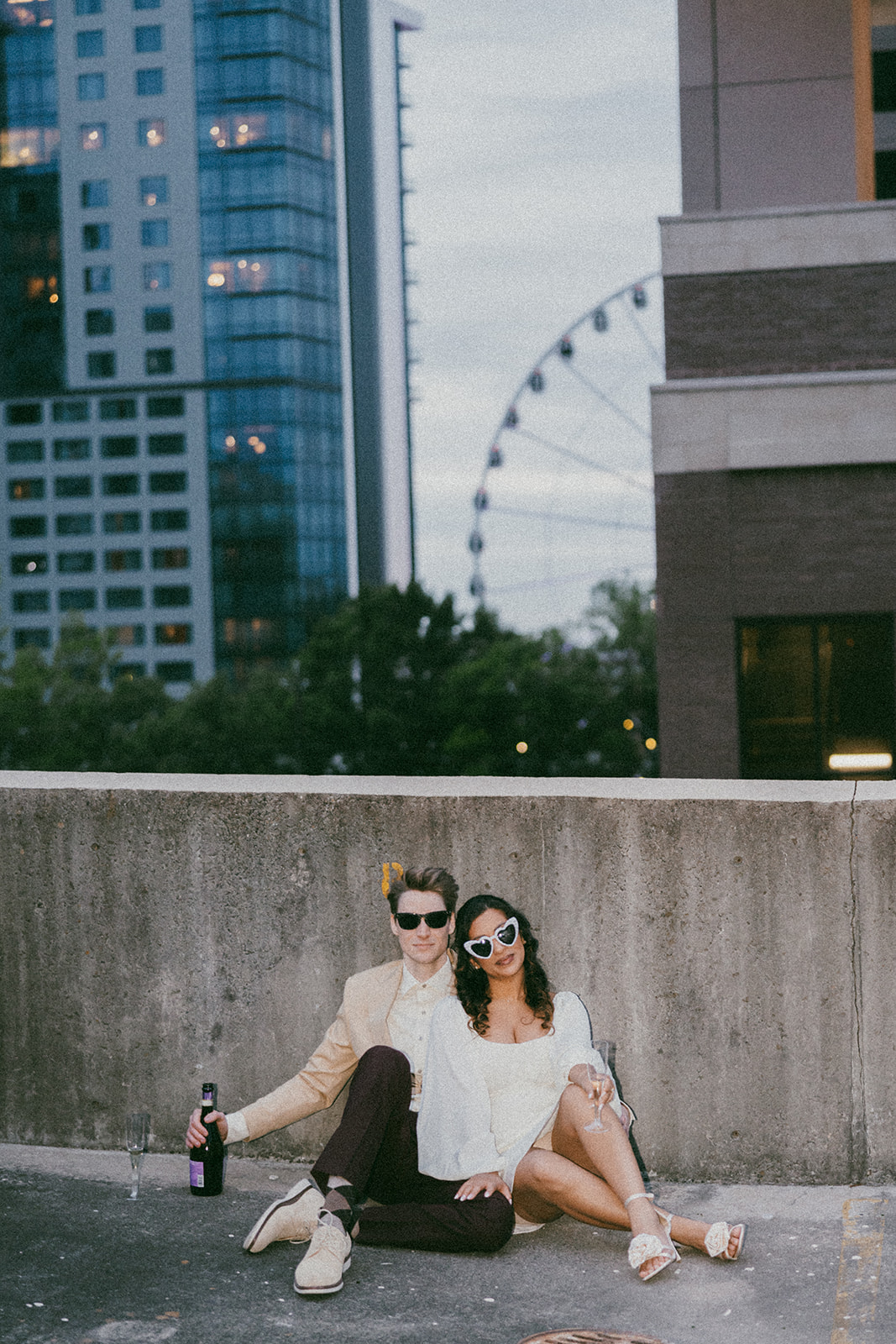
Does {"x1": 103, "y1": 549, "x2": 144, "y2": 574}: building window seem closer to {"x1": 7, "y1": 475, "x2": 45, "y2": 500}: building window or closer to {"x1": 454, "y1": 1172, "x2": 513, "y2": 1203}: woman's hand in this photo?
{"x1": 7, "y1": 475, "x2": 45, "y2": 500}: building window

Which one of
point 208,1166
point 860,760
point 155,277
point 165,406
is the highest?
point 155,277

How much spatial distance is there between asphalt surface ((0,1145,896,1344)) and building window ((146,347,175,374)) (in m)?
105

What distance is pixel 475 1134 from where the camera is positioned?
467cm

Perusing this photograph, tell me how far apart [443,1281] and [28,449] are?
110302 mm

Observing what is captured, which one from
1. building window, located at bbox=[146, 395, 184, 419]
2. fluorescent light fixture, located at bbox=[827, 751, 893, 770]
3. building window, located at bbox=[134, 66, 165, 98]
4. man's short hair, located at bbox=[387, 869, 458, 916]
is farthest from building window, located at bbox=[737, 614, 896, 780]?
building window, located at bbox=[134, 66, 165, 98]

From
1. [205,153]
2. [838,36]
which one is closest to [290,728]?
[838,36]

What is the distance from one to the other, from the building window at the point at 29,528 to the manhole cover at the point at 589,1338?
111 meters

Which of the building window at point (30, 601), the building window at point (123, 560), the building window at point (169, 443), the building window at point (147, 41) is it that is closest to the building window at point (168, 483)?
the building window at point (169, 443)

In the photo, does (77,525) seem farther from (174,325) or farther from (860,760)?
(860,760)

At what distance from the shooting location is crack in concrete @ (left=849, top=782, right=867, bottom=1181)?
5141 millimetres

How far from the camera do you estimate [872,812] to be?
5148 millimetres

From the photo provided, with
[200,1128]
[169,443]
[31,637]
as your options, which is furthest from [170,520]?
[200,1128]

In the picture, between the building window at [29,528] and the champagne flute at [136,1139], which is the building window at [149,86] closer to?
the building window at [29,528]

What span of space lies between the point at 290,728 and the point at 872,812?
54088 millimetres
